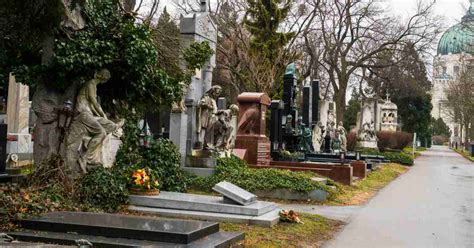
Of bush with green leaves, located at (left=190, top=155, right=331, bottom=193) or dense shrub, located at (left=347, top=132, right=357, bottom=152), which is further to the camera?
dense shrub, located at (left=347, top=132, right=357, bottom=152)

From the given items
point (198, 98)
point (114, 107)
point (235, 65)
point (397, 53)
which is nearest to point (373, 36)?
point (397, 53)

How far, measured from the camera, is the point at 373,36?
122ft

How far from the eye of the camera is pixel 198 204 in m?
8.70

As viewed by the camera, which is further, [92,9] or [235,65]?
[235,65]

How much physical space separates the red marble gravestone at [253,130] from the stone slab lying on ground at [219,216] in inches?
329

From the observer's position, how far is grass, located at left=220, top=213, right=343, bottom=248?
7270 millimetres

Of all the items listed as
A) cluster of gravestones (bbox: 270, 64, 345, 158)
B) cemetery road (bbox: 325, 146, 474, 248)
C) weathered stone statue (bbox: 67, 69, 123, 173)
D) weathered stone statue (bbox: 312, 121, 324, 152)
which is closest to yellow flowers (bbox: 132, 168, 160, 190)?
weathered stone statue (bbox: 67, 69, 123, 173)

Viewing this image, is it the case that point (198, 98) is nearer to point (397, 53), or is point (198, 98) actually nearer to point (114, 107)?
point (114, 107)

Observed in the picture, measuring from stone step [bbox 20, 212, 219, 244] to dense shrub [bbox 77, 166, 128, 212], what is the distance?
5.07ft

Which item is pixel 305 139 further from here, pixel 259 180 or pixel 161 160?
pixel 161 160

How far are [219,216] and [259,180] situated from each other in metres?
4.37

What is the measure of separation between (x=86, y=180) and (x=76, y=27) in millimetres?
2823

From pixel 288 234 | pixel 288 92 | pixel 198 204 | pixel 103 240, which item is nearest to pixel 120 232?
pixel 103 240

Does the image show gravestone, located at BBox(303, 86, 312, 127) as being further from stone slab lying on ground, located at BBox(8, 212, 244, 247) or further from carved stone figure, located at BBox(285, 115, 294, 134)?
stone slab lying on ground, located at BBox(8, 212, 244, 247)
